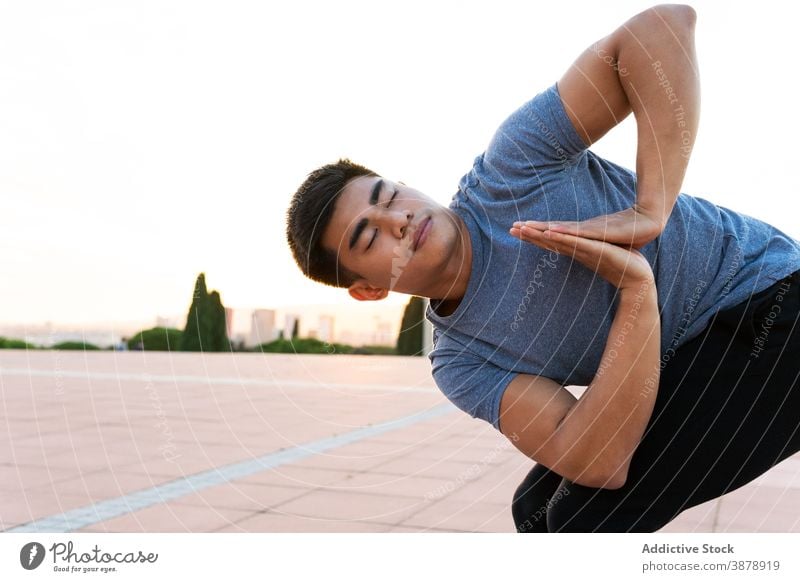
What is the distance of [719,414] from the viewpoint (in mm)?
1511

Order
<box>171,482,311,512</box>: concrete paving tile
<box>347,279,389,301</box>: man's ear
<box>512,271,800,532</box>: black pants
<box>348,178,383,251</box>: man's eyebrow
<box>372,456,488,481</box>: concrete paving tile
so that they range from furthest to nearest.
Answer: <box>372,456,488,481</box>: concrete paving tile → <box>171,482,311,512</box>: concrete paving tile → <box>347,279,389,301</box>: man's ear → <box>348,178,383,251</box>: man's eyebrow → <box>512,271,800,532</box>: black pants

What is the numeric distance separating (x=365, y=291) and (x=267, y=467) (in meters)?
2.25

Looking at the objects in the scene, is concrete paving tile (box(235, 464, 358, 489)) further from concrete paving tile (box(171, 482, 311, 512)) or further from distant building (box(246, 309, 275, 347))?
distant building (box(246, 309, 275, 347))

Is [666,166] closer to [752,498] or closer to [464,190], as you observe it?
[464,190]

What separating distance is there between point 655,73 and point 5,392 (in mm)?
6713

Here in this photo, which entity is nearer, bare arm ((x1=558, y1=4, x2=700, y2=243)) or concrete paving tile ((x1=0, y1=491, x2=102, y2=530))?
bare arm ((x1=558, y1=4, x2=700, y2=243))

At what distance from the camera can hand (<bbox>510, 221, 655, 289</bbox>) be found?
4.38 feet

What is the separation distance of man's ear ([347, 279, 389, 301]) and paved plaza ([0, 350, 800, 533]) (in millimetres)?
1187

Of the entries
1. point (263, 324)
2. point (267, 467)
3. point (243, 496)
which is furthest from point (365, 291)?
point (267, 467)

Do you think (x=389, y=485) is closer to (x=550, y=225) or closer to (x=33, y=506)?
(x=33, y=506)

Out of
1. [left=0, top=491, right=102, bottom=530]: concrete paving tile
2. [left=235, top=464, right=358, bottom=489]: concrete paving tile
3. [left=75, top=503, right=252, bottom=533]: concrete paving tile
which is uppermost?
[left=75, top=503, right=252, bottom=533]: concrete paving tile

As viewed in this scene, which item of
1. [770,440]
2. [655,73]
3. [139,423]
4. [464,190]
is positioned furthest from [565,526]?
[139,423]

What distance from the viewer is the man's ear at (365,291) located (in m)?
1.77

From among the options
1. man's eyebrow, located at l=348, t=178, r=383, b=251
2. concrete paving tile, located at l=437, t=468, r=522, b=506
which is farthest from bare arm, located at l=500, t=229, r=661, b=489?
concrete paving tile, located at l=437, t=468, r=522, b=506
